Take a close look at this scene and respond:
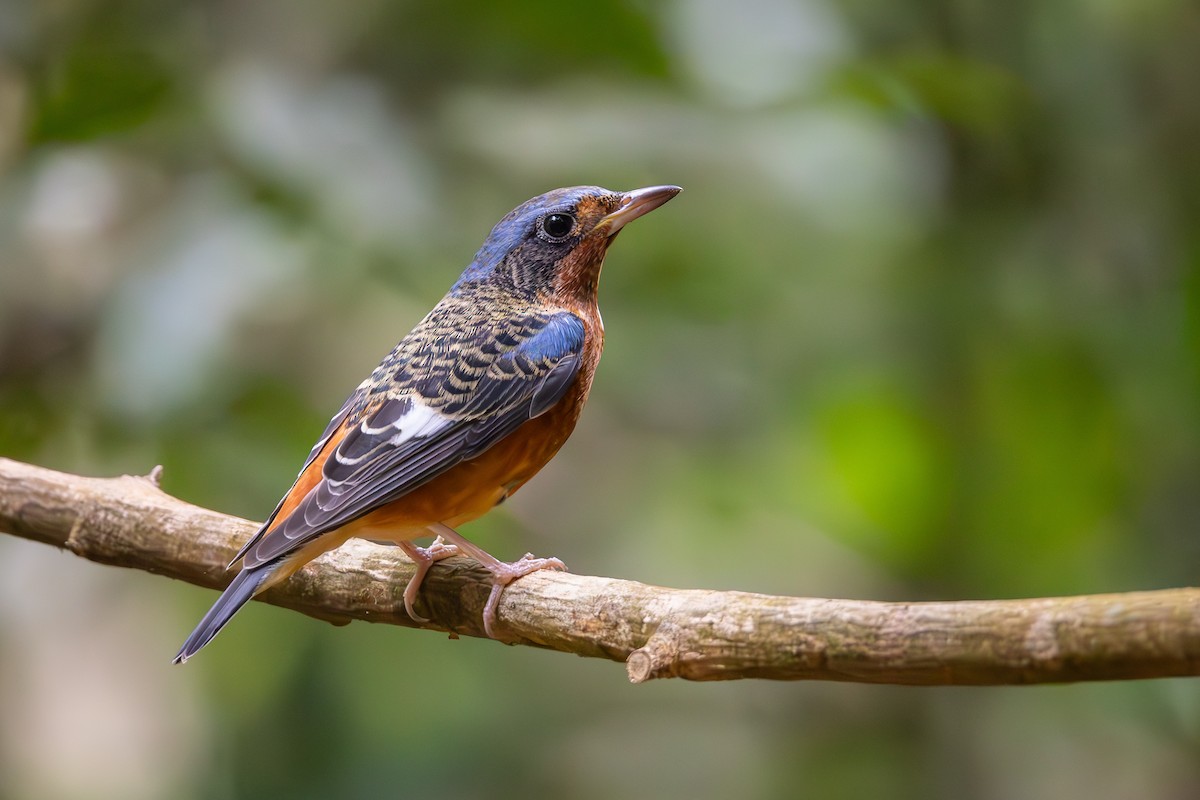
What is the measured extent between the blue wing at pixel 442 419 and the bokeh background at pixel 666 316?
0.59 metres

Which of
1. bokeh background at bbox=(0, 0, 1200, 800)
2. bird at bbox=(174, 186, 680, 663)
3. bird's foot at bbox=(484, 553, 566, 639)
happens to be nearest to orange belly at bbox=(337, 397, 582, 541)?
bird at bbox=(174, 186, 680, 663)

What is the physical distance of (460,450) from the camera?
349 centimetres

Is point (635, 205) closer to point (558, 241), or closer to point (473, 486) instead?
point (558, 241)

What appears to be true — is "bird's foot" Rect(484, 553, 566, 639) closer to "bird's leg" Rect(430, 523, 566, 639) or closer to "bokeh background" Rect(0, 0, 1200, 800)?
"bird's leg" Rect(430, 523, 566, 639)

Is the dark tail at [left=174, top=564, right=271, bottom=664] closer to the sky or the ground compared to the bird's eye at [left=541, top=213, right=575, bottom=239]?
closer to the ground

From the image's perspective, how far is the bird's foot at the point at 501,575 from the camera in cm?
315

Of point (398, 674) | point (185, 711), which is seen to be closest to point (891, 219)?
point (398, 674)

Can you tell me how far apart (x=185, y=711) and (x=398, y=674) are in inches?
48.2

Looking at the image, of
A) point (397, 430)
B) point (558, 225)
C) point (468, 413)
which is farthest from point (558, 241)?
point (397, 430)

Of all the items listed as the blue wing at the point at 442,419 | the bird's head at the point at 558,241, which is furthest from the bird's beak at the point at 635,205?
the blue wing at the point at 442,419

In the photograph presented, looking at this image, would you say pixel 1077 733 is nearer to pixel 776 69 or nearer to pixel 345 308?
pixel 776 69

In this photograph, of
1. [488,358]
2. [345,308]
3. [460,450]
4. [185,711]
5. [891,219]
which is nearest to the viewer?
[460,450]

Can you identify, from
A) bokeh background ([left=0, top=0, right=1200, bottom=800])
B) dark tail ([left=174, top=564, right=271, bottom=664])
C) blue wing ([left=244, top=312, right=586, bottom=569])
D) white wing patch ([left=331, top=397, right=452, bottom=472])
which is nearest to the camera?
dark tail ([left=174, top=564, right=271, bottom=664])

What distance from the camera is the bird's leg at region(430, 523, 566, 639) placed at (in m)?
3.16
